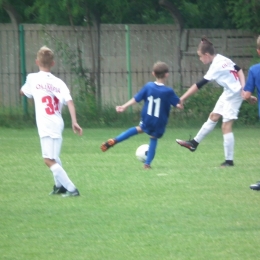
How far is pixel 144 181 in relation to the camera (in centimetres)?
934

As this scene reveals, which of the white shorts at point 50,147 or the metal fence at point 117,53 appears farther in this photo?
the metal fence at point 117,53

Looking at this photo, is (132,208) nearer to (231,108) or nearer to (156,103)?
(156,103)

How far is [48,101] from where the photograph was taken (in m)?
8.25

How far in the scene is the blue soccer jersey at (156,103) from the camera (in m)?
10.2

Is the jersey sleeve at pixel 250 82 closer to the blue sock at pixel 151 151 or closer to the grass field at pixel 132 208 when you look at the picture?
the grass field at pixel 132 208

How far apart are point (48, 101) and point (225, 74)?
10.2 ft

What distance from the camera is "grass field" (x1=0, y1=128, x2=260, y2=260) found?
6.14 meters

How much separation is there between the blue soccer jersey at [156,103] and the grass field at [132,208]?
1.86 feet

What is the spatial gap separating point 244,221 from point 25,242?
1971 millimetres

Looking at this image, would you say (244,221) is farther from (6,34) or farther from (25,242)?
(6,34)

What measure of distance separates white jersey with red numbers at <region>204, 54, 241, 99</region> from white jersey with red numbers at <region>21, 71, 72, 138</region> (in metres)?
2.79

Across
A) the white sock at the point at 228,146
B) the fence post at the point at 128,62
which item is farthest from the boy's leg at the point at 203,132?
the fence post at the point at 128,62

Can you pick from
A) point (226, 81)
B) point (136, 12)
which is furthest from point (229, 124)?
point (136, 12)

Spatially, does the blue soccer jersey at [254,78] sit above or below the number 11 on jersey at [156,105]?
above
